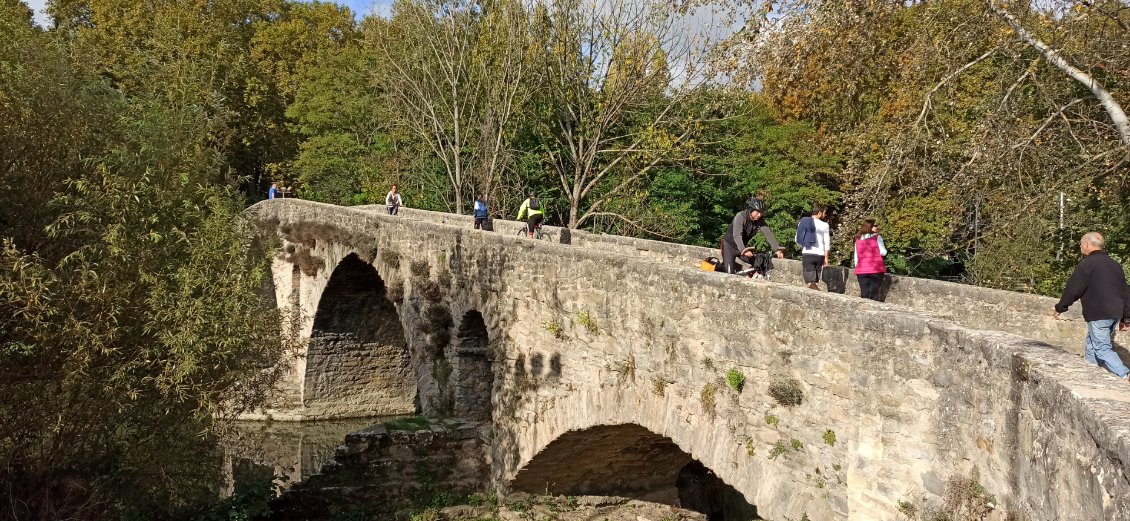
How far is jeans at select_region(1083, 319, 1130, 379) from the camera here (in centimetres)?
626

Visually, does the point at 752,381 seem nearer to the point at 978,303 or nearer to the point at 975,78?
the point at 978,303

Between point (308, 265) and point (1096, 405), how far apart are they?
845 inches

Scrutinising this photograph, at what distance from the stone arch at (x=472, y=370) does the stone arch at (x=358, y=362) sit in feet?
30.8

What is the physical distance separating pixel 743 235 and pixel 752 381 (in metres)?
2.67

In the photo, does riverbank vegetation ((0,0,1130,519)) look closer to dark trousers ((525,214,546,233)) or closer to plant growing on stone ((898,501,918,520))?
dark trousers ((525,214,546,233))

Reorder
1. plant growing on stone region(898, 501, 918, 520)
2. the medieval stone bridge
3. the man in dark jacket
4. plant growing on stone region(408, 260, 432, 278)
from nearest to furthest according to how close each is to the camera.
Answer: the medieval stone bridge → plant growing on stone region(898, 501, 918, 520) → the man in dark jacket → plant growing on stone region(408, 260, 432, 278)

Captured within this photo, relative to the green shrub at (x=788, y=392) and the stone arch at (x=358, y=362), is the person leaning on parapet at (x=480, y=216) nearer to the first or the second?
the stone arch at (x=358, y=362)

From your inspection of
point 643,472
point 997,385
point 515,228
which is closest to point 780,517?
point 997,385

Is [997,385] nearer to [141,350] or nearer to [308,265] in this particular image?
[141,350]

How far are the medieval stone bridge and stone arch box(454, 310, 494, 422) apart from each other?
0.10 feet

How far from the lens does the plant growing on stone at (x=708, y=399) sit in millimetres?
7734

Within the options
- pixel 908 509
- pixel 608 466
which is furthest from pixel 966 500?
pixel 608 466

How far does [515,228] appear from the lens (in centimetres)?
1966

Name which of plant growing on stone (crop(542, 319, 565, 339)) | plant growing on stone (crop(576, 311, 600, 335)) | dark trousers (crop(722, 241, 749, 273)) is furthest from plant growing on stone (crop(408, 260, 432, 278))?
dark trousers (crop(722, 241, 749, 273))
